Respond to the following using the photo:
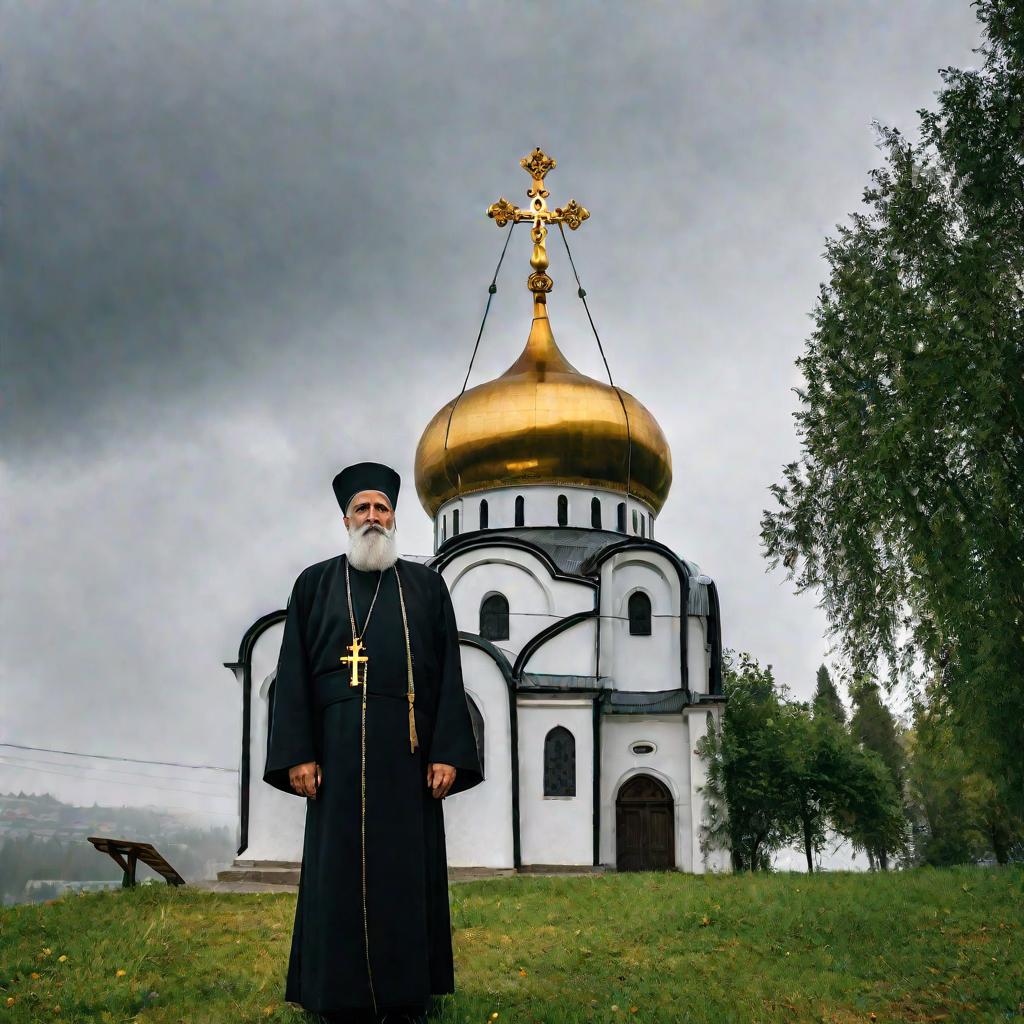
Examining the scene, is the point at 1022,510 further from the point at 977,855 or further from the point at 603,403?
the point at 977,855

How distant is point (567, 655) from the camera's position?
19.6 m

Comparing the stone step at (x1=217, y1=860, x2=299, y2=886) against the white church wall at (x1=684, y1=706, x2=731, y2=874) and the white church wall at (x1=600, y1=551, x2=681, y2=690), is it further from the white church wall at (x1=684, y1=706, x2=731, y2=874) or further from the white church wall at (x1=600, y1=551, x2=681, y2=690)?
the white church wall at (x1=684, y1=706, x2=731, y2=874)

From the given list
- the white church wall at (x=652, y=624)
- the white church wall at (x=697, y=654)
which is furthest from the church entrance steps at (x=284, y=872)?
the white church wall at (x=697, y=654)

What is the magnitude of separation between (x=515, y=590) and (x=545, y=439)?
3.37 m

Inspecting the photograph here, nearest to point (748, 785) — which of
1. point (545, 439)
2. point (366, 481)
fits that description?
point (545, 439)

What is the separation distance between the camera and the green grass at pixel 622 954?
612cm

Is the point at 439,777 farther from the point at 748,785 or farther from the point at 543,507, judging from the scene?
the point at 543,507

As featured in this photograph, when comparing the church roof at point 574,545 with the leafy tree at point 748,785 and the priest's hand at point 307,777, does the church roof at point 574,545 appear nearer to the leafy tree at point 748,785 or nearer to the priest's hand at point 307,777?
the leafy tree at point 748,785

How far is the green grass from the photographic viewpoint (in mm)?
6125

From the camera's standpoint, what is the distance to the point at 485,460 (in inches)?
890

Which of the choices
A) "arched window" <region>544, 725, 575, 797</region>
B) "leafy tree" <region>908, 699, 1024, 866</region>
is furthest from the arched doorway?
"leafy tree" <region>908, 699, 1024, 866</region>

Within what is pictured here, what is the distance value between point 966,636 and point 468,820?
9170 millimetres

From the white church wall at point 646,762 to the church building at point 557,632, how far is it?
0.03 meters

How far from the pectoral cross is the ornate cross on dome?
775 inches
